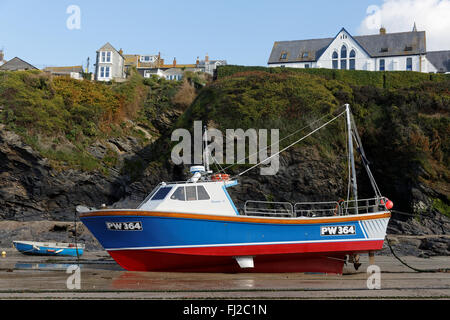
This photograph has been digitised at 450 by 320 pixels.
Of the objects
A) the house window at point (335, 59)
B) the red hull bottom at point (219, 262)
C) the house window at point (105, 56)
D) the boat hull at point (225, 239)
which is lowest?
the red hull bottom at point (219, 262)

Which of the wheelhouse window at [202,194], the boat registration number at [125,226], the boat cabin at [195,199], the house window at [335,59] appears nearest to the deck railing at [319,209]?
the boat cabin at [195,199]

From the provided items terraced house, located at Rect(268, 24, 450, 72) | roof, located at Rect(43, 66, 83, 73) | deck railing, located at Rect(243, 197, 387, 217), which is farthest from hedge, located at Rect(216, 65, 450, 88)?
roof, located at Rect(43, 66, 83, 73)

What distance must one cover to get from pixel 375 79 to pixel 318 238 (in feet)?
106

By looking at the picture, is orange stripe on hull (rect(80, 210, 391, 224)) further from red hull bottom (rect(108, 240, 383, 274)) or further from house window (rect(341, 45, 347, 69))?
house window (rect(341, 45, 347, 69))

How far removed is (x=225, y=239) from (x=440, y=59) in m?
51.6

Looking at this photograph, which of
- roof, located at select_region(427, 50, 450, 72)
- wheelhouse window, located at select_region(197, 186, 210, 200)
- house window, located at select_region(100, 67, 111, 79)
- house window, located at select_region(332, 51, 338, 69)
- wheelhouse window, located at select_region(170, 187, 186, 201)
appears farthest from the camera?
Answer: house window, located at select_region(100, 67, 111, 79)

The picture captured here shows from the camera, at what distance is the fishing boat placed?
13.4m

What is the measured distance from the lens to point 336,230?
14.6 meters

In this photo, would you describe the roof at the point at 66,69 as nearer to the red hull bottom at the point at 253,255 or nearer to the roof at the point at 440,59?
the roof at the point at 440,59

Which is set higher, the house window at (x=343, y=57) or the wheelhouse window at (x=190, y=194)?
the house window at (x=343, y=57)

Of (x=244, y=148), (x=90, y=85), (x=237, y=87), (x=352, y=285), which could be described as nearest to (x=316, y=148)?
(x=244, y=148)

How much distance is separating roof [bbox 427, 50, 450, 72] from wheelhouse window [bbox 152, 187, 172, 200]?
49.8 metres

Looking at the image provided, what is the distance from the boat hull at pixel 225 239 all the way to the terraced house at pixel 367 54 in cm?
4073

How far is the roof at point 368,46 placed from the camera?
51.2 m
